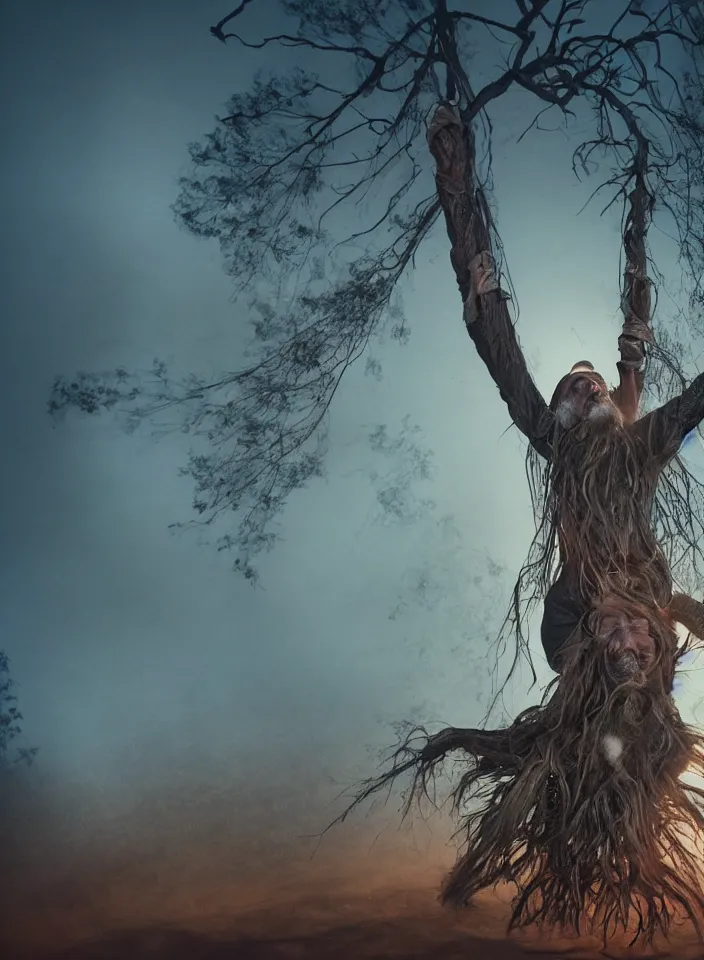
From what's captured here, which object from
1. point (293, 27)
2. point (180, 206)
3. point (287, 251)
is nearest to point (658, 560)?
point (287, 251)

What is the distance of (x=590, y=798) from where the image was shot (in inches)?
61.0

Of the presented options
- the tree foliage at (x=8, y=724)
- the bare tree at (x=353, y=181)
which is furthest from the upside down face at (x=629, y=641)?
the tree foliage at (x=8, y=724)

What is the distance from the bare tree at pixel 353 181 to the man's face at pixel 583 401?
4.5 inches

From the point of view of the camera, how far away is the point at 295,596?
172cm

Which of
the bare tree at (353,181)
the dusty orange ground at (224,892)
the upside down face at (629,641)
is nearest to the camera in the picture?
the dusty orange ground at (224,892)

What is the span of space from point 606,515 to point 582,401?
0.22 meters

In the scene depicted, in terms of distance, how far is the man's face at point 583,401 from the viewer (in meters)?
1.78

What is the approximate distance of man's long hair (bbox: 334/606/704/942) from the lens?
153 cm

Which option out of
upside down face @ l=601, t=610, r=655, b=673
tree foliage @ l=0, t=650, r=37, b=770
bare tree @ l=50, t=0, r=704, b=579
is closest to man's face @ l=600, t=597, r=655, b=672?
upside down face @ l=601, t=610, r=655, b=673

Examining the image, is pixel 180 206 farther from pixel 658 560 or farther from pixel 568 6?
pixel 658 560

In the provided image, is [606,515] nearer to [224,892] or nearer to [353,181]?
[353,181]

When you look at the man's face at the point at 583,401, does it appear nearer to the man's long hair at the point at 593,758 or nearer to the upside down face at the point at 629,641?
the man's long hair at the point at 593,758

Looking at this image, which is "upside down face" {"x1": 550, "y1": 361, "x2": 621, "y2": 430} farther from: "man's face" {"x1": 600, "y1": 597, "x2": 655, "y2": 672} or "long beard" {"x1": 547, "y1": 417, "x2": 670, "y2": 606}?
"man's face" {"x1": 600, "y1": 597, "x2": 655, "y2": 672}

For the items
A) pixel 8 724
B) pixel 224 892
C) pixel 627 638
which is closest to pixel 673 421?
pixel 627 638
